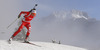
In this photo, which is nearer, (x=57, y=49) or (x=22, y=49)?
(x=22, y=49)

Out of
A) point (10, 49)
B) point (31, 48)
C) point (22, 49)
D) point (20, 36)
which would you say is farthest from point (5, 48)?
point (20, 36)

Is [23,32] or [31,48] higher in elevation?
[23,32]

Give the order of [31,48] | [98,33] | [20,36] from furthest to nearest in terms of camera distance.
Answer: [98,33], [20,36], [31,48]

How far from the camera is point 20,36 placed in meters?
32.6

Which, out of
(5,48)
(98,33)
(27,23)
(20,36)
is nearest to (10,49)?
(5,48)

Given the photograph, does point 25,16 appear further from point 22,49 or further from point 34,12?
point 22,49

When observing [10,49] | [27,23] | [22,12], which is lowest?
[10,49]

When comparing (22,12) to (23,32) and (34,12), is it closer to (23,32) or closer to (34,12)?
(34,12)

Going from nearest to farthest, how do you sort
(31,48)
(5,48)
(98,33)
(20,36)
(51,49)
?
(5,48) → (31,48) → (51,49) → (20,36) → (98,33)

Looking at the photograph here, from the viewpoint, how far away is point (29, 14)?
14562mm

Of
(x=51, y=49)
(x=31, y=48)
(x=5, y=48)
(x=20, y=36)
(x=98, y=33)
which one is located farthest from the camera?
(x=98, y=33)

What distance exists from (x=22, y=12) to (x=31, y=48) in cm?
346

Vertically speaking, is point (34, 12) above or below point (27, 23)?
above

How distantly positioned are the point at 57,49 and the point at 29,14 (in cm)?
408
